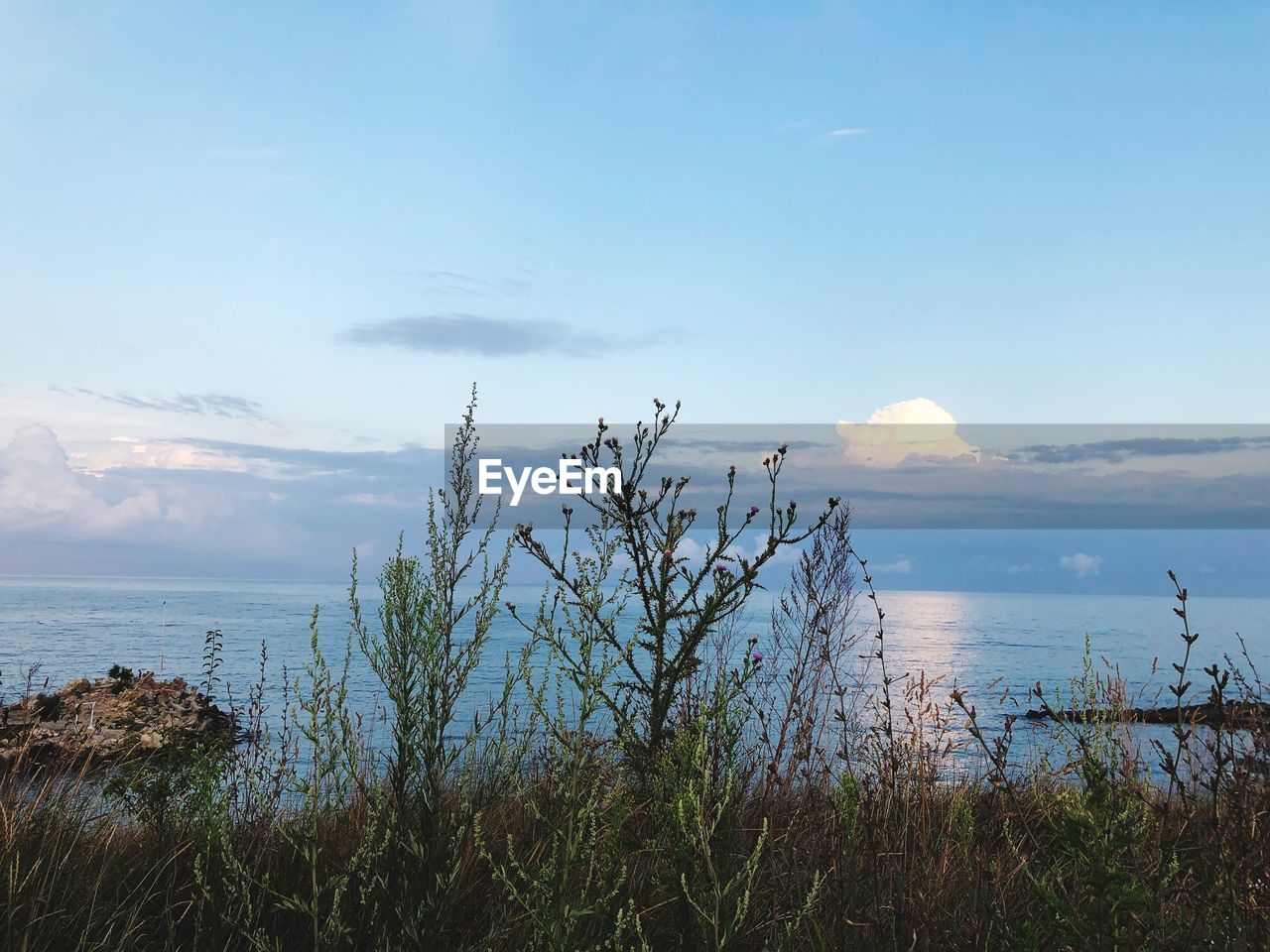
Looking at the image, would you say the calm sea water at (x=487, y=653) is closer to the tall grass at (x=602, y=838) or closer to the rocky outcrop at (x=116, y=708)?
the rocky outcrop at (x=116, y=708)

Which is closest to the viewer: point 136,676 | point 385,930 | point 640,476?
point 385,930

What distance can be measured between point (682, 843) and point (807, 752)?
2689 millimetres

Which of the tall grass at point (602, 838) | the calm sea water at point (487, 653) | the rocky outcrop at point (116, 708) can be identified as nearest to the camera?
the tall grass at point (602, 838)

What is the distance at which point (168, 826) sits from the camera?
4.02m

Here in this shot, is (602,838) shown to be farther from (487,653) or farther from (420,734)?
(487,653)

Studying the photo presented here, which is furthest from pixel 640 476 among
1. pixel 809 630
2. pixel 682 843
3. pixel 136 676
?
pixel 136 676

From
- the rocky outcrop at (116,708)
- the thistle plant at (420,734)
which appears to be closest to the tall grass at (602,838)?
the thistle plant at (420,734)

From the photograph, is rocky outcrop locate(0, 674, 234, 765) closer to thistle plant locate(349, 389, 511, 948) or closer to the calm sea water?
the calm sea water

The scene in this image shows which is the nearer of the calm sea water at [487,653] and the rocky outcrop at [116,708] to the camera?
the rocky outcrop at [116,708]

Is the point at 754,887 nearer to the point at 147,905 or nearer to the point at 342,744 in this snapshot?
the point at 342,744

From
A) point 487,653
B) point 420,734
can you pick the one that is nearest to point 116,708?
point 420,734

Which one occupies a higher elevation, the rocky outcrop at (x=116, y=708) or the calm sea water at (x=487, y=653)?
the rocky outcrop at (x=116, y=708)

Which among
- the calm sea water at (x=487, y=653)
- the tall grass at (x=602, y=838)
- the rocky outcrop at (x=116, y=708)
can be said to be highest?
the tall grass at (x=602, y=838)

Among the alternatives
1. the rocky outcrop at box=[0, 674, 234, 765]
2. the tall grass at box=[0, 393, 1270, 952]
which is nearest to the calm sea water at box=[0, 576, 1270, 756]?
the rocky outcrop at box=[0, 674, 234, 765]
